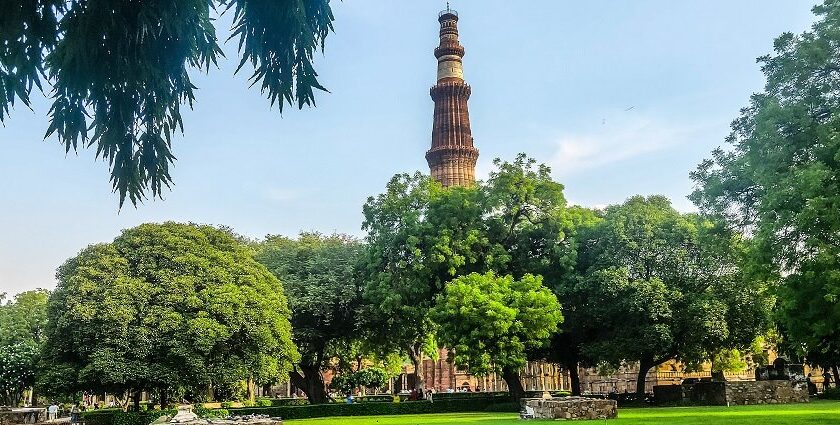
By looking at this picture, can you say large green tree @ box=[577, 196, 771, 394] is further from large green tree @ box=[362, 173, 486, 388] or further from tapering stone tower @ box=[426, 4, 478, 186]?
tapering stone tower @ box=[426, 4, 478, 186]

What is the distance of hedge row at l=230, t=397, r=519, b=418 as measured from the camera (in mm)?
33000

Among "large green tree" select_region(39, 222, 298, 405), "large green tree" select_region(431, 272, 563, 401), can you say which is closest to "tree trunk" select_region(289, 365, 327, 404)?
"large green tree" select_region(39, 222, 298, 405)

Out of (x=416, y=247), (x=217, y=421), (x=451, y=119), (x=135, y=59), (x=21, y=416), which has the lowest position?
(x=21, y=416)

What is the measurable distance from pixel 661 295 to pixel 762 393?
17.2 ft

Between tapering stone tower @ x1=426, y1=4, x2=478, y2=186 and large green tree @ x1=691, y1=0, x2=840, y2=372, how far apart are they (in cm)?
4323

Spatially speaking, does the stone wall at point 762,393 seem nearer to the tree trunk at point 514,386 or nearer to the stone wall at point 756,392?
the stone wall at point 756,392

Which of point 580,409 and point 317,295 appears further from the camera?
point 317,295

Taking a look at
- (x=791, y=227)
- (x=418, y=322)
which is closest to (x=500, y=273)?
(x=418, y=322)

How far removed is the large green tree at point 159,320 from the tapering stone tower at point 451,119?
33776 mm

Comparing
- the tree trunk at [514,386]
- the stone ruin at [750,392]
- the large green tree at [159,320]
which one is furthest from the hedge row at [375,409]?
the stone ruin at [750,392]

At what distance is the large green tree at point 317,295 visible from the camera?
123 feet

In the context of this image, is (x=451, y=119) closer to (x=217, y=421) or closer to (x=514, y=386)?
(x=514, y=386)

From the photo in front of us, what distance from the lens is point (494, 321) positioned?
28.7 metres

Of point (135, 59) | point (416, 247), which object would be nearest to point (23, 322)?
point (416, 247)
